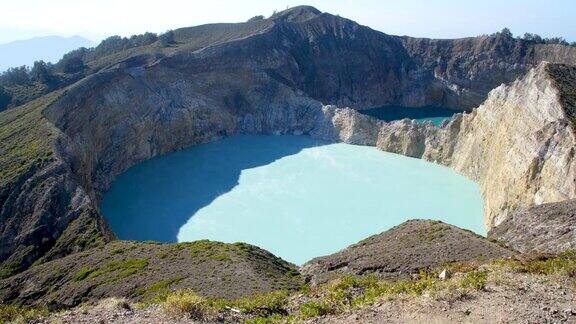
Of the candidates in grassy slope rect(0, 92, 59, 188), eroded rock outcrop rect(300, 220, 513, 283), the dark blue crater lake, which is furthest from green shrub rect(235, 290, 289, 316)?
the dark blue crater lake

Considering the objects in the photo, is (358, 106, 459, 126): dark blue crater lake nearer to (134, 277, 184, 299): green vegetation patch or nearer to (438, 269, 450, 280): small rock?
(134, 277, 184, 299): green vegetation patch

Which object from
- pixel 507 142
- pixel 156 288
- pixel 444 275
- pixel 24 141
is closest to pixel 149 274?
pixel 156 288

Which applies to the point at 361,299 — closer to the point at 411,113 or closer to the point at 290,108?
the point at 290,108

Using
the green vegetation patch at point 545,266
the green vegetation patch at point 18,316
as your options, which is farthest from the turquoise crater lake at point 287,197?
the green vegetation patch at point 18,316

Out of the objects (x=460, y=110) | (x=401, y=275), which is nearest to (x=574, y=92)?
(x=401, y=275)

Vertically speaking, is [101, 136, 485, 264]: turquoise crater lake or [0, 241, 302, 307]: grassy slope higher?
[0, 241, 302, 307]: grassy slope
